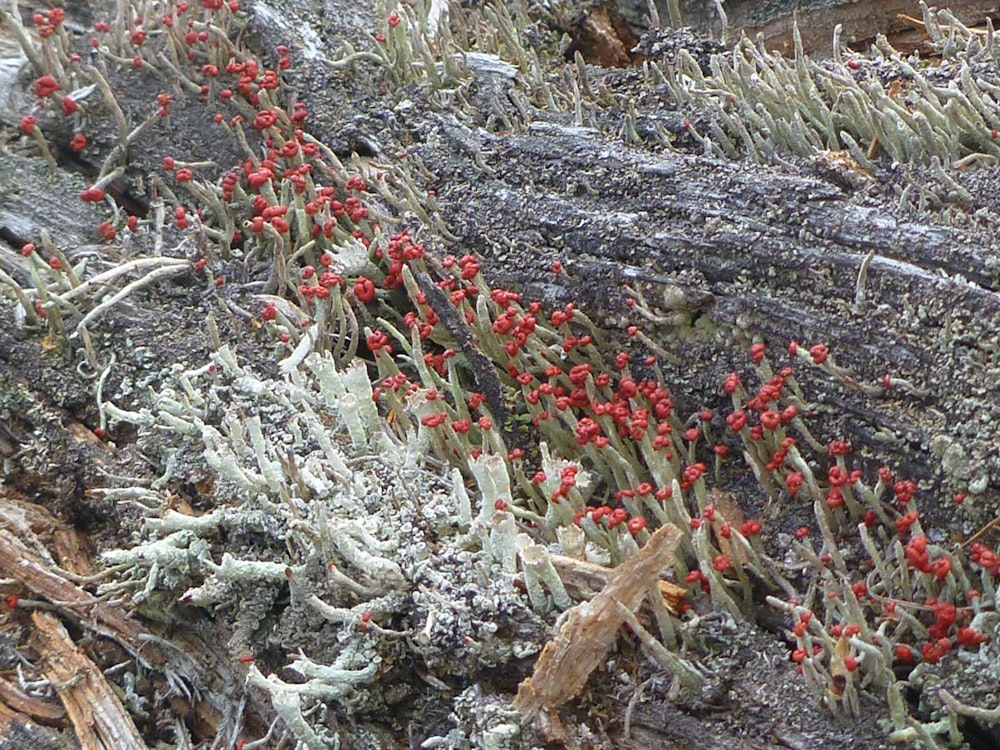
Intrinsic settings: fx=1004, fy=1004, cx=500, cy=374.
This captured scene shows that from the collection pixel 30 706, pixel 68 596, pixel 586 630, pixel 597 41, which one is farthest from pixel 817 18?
pixel 30 706

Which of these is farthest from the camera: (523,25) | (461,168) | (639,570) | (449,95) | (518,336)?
(523,25)

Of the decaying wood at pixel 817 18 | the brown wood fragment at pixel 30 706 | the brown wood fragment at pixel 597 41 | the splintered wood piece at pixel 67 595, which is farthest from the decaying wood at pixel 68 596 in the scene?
the decaying wood at pixel 817 18

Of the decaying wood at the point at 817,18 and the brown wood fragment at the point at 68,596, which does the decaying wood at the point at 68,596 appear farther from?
the decaying wood at the point at 817,18

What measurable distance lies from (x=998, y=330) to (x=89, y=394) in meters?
3.32

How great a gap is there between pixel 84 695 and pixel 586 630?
1798 millimetres

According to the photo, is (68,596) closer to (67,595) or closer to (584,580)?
(67,595)

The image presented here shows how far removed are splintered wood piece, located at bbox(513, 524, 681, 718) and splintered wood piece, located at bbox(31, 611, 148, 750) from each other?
4.74 ft

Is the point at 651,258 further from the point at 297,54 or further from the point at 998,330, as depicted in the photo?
the point at 297,54

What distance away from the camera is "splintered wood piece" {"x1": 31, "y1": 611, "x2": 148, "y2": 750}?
10.8ft

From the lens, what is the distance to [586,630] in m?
2.74

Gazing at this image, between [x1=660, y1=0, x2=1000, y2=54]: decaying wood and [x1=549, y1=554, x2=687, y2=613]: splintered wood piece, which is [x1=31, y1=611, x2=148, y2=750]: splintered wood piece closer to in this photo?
[x1=549, y1=554, x2=687, y2=613]: splintered wood piece

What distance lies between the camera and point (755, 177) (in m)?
3.68

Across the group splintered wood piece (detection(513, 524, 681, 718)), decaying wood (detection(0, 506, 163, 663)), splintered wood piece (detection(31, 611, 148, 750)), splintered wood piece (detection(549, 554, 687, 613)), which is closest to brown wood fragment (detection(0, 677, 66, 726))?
splintered wood piece (detection(31, 611, 148, 750))

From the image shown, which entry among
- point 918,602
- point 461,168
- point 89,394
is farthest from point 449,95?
point 918,602
